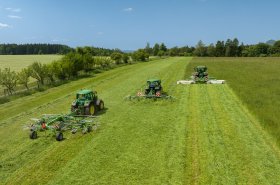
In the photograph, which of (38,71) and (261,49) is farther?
(261,49)

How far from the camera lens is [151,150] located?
14688 mm

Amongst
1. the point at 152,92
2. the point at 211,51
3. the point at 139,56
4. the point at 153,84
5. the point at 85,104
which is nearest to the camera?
the point at 85,104

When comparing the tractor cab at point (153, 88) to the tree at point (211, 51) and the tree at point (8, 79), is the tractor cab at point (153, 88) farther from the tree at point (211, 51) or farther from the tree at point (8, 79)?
the tree at point (211, 51)

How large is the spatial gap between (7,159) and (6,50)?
204041 mm

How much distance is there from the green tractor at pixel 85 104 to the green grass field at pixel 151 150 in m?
0.96

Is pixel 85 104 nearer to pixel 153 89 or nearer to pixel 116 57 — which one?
pixel 153 89

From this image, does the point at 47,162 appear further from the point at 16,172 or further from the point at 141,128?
the point at 141,128

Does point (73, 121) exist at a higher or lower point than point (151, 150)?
higher

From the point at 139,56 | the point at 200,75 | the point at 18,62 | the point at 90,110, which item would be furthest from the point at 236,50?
the point at 90,110

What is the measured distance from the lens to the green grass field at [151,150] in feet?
39.5

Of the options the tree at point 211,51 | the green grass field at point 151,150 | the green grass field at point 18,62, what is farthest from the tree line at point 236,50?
the green grass field at point 151,150

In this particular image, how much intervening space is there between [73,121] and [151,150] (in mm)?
6307

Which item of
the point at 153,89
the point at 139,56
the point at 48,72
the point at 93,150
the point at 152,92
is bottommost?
the point at 93,150

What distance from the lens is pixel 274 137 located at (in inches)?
638
